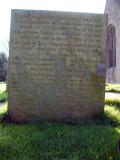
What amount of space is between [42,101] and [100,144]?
2.84 metres

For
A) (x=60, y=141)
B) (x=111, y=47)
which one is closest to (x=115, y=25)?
(x=111, y=47)

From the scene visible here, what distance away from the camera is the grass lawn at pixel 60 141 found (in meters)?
5.07

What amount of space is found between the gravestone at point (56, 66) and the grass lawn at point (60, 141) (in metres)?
0.67

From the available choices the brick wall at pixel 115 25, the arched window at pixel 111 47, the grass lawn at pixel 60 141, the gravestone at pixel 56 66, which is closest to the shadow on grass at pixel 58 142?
the grass lawn at pixel 60 141

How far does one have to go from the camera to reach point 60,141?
19.2ft

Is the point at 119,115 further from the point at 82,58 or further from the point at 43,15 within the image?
the point at 43,15

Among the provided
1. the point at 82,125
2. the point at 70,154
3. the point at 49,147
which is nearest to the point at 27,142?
the point at 49,147

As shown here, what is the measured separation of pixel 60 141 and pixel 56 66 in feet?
8.83

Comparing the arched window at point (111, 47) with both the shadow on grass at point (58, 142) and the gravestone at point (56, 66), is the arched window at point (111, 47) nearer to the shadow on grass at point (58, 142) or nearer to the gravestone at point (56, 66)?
the gravestone at point (56, 66)

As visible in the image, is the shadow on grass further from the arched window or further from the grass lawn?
the arched window

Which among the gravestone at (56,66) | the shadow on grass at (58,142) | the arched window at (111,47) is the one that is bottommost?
the shadow on grass at (58,142)

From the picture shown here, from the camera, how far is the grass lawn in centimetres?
507

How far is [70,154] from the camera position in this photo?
5.15 m

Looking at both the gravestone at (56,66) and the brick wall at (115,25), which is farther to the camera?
the brick wall at (115,25)
